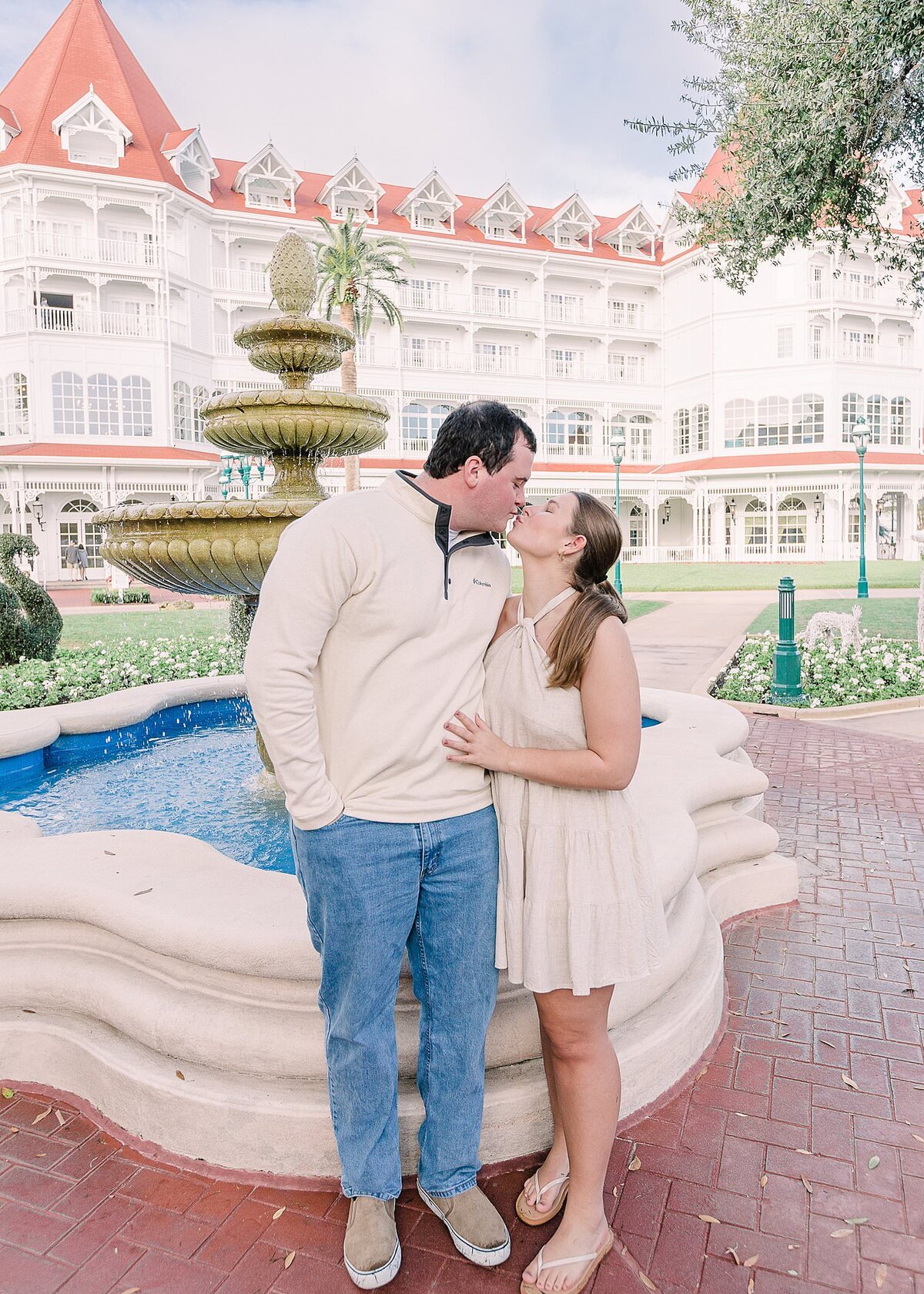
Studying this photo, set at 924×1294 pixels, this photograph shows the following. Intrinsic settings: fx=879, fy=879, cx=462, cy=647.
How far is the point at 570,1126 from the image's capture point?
7.46 ft

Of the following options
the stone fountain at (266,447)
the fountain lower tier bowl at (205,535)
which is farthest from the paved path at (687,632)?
the fountain lower tier bowl at (205,535)

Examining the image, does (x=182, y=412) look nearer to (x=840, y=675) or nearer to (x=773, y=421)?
(x=773, y=421)

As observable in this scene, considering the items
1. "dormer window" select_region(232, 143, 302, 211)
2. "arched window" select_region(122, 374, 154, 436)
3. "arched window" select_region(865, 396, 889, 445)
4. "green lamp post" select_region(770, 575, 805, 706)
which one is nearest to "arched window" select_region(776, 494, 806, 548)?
"arched window" select_region(865, 396, 889, 445)

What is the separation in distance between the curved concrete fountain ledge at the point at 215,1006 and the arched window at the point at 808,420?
A: 42898 millimetres

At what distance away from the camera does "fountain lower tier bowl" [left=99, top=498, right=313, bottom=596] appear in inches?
167

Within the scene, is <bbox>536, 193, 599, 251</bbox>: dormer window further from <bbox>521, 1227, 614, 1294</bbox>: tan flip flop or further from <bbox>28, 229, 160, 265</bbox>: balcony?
<bbox>521, 1227, 614, 1294</bbox>: tan flip flop

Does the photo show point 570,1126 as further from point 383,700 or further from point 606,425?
point 606,425

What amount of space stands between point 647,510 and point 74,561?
27.5 m

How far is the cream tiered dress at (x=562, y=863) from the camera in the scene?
2.17 m

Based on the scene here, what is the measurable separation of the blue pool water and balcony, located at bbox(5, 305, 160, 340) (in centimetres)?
3145

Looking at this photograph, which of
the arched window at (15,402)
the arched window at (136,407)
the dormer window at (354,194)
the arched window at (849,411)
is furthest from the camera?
the arched window at (849,411)

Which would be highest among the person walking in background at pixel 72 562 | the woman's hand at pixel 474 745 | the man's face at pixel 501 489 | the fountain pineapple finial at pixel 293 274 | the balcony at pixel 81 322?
the balcony at pixel 81 322

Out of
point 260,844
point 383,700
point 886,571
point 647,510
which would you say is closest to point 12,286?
point 647,510

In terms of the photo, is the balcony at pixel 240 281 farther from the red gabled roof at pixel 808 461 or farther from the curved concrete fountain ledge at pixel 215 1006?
the curved concrete fountain ledge at pixel 215 1006
